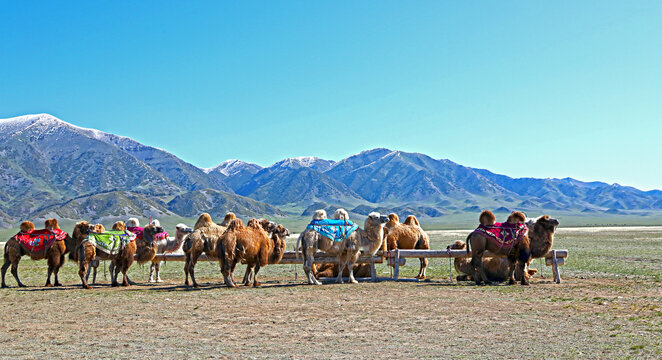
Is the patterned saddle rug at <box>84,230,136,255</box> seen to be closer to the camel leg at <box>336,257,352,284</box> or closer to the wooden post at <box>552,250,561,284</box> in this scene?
the camel leg at <box>336,257,352,284</box>

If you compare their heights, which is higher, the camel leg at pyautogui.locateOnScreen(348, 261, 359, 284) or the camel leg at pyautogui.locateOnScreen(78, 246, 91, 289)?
the camel leg at pyautogui.locateOnScreen(78, 246, 91, 289)

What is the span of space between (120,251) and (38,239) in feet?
10.2

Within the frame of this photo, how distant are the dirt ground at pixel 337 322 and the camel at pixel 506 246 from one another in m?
1.05

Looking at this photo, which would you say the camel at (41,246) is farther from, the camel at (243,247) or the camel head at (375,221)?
the camel head at (375,221)

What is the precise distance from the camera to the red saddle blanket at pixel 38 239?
19.0 m

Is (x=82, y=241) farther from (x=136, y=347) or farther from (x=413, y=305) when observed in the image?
(x=413, y=305)

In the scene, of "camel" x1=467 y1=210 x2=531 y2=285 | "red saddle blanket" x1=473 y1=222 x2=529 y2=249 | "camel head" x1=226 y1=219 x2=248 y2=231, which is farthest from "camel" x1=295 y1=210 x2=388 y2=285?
"red saddle blanket" x1=473 y1=222 x2=529 y2=249

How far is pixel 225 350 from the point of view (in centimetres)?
932

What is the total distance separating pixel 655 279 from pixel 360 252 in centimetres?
1076

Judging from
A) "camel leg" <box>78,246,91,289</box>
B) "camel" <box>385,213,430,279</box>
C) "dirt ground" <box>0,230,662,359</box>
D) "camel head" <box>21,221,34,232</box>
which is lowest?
"dirt ground" <box>0,230,662,359</box>

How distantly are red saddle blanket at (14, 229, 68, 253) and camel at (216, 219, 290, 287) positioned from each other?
6.11 m

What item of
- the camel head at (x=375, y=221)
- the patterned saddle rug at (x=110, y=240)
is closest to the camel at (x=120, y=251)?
the patterned saddle rug at (x=110, y=240)

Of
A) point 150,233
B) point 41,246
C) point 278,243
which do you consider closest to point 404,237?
point 278,243

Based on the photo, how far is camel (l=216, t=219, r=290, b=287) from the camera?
17.5 metres
